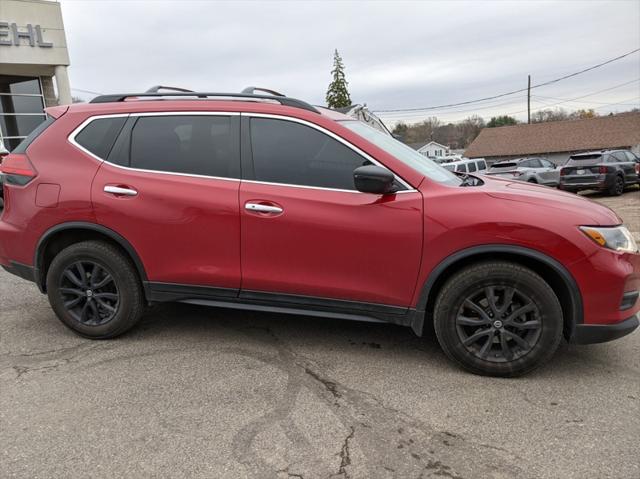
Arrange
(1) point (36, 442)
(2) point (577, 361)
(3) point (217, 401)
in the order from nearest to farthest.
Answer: (1) point (36, 442) → (3) point (217, 401) → (2) point (577, 361)

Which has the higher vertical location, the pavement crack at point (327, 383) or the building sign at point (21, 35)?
the building sign at point (21, 35)

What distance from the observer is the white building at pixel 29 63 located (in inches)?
715

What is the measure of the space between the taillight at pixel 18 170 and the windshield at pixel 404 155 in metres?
2.51

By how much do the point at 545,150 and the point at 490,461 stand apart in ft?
166

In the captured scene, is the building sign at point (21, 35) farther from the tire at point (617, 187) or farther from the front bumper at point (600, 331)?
the front bumper at point (600, 331)

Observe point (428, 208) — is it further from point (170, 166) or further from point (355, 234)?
point (170, 166)

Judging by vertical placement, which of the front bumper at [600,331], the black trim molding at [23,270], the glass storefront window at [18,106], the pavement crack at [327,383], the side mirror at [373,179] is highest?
the glass storefront window at [18,106]

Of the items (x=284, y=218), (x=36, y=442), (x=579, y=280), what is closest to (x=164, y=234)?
(x=284, y=218)

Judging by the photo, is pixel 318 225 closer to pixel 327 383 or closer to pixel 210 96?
pixel 327 383

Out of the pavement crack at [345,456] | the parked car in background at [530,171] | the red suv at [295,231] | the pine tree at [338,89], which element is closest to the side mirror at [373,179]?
the red suv at [295,231]

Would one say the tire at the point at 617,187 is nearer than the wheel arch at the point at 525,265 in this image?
No

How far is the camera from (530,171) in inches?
786

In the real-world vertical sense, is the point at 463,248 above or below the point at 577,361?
above

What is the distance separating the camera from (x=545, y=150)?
47688 millimetres
